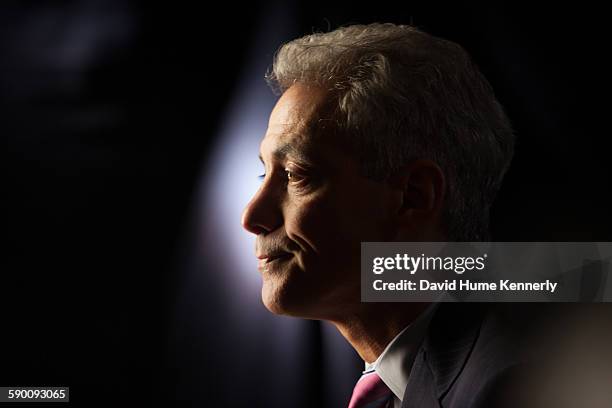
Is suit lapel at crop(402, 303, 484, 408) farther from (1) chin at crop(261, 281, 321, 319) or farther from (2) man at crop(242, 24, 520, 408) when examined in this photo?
(1) chin at crop(261, 281, 321, 319)

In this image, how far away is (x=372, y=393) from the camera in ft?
3.99

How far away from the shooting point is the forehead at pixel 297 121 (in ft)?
3.81

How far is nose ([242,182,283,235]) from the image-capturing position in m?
1.17

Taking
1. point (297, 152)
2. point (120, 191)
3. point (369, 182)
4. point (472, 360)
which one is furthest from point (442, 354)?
point (120, 191)

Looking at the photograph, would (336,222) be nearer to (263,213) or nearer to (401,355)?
(263,213)

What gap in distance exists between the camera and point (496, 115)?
4.10 ft

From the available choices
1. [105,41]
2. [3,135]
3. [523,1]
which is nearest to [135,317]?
[3,135]

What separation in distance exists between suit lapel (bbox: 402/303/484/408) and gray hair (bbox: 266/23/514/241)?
0.16 m

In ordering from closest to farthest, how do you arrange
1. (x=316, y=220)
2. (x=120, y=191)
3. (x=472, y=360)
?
(x=472, y=360) → (x=316, y=220) → (x=120, y=191)

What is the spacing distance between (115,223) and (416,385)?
2.92ft

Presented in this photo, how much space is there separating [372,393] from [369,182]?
1.24 feet

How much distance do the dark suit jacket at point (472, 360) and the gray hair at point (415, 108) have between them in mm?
178

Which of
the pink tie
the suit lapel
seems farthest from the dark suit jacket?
the pink tie

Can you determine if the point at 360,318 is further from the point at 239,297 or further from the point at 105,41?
the point at 105,41
